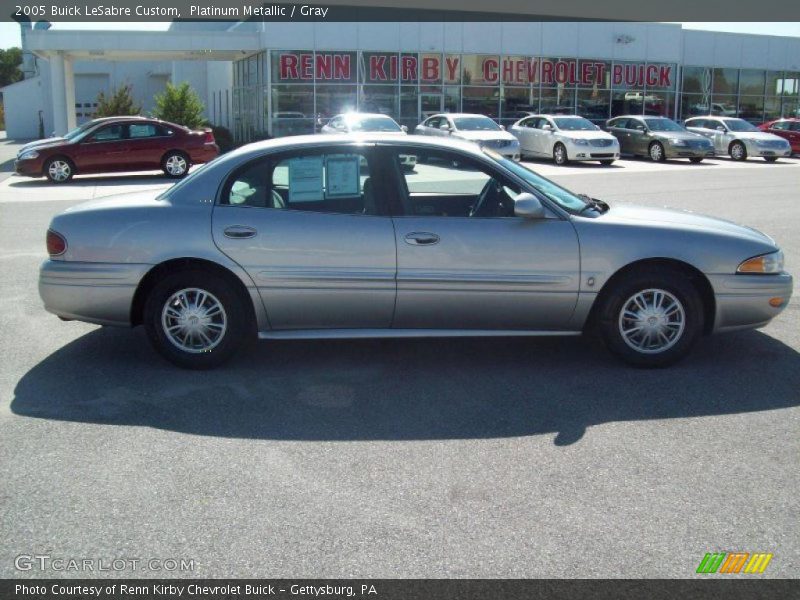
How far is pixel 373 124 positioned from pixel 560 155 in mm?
6274

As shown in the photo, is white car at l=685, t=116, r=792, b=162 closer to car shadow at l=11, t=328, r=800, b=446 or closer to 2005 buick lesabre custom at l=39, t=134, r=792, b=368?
car shadow at l=11, t=328, r=800, b=446

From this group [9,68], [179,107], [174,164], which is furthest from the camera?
[9,68]

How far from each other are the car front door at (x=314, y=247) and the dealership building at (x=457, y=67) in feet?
91.5

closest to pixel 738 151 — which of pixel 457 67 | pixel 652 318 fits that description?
pixel 457 67

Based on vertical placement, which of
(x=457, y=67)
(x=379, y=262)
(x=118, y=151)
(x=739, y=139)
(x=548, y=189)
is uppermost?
(x=457, y=67)

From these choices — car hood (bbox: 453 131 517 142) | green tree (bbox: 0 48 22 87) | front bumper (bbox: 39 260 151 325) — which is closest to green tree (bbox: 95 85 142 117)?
car hood (bbox: 453 131 517 142)

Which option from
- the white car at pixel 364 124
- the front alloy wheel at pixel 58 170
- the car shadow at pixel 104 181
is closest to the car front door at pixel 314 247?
the car shadow at pixel 104 181

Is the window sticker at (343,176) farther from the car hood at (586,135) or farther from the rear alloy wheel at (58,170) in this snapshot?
the car hood at (586,135)

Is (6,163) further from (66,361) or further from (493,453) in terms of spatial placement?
(493,453)

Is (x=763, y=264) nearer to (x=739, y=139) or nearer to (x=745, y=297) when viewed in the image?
(x=745, y=297)

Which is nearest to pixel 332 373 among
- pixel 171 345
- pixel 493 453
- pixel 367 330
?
pixel 367 330

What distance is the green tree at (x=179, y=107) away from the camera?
1336 inches

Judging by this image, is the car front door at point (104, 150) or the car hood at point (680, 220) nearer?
the car hood at point (680, 220)

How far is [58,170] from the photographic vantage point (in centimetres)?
2100
